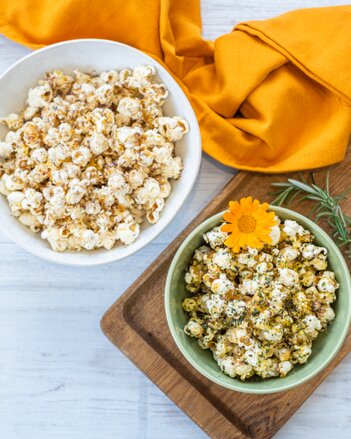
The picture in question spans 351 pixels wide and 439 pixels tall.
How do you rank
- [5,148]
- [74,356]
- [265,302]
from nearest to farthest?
[265,302], [5,148], [74,356]

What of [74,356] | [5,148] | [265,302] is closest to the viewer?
[265,302]

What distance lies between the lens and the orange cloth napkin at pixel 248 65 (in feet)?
3.93

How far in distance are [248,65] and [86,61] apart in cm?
35

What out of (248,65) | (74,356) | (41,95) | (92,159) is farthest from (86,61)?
(74,356)

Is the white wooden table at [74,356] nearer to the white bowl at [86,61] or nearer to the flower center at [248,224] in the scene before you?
the white bowl at [86,61]

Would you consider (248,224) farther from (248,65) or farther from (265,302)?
(248,65)

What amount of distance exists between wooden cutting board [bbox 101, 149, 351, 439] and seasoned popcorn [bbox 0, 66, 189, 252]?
0.44 feet

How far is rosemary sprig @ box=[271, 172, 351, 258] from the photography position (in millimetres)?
1185

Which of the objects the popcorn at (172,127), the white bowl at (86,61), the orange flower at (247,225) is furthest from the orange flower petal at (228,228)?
the popcorn at (172,127)

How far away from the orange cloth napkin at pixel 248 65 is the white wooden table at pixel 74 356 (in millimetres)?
142

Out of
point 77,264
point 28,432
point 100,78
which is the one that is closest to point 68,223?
point 77,264

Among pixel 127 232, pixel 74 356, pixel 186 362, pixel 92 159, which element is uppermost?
pixel 92 159

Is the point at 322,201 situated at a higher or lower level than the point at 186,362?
higher

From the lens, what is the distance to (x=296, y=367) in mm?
1116
